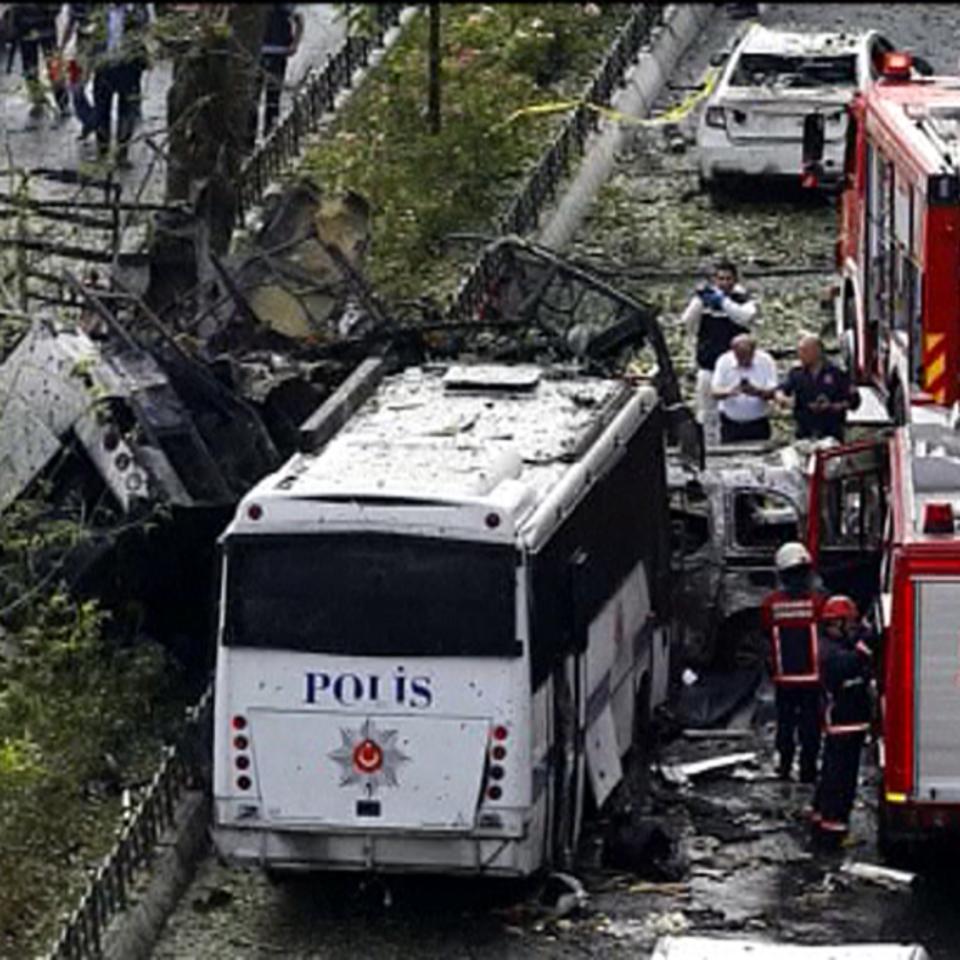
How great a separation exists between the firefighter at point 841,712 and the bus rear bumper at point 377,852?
1.98m

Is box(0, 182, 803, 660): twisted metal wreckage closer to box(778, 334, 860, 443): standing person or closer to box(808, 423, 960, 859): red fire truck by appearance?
box(778, 334, 860, 443): standing person

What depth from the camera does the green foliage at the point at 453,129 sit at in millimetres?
35094

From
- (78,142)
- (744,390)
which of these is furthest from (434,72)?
(744,390)

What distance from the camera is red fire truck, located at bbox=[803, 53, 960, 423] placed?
27.4m

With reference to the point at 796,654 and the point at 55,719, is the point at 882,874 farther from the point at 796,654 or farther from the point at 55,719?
the point at 55,719

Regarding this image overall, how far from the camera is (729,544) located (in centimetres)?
2731

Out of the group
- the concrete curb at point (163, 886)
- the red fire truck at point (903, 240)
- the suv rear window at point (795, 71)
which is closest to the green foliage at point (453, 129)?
the suv rear window at point (795, 71)

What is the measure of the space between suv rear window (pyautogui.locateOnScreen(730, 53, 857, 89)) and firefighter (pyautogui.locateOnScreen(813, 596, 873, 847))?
46.4 ft

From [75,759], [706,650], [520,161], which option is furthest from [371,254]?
[75,759]

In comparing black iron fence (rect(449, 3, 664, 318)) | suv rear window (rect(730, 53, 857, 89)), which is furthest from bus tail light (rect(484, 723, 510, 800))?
suv rear window (rect(730, 53, 857, 89))

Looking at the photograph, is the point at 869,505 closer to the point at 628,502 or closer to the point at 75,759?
the point at 628,502

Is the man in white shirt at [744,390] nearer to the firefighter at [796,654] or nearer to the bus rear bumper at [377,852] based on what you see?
the firefighter at [796,654]

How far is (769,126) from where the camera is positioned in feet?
123

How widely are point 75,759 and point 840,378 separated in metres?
7.43
